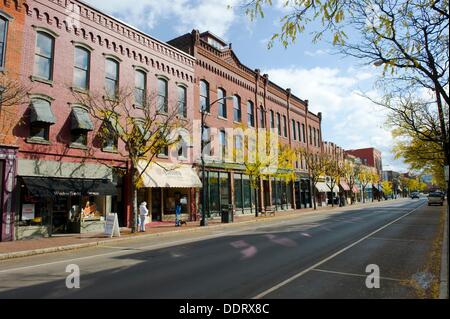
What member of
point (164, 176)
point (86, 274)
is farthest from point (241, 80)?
point (86, 274)

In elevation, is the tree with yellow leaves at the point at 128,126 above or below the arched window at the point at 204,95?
below

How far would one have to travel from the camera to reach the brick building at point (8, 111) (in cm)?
1514

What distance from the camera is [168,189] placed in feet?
79.8

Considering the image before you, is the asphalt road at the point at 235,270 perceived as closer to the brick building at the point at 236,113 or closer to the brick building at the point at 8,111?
the brick building at the point at 8,111

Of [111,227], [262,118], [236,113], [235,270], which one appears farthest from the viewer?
[262,118]

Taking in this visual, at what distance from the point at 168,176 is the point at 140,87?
621 centimetres

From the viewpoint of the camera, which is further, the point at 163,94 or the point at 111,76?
the point at 163,94

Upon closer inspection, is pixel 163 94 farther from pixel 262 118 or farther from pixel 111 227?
pixel 262 118

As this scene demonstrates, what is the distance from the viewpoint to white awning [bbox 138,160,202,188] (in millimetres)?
21361

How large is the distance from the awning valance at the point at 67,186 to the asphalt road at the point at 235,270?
427 centimetres

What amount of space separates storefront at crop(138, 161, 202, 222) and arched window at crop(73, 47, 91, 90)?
5810 mm

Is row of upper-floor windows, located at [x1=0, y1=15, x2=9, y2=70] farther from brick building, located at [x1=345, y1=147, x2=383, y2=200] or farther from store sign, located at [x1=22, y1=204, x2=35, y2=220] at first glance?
brick building, located at [x1=345, y1=147, x2=383, y2=200]

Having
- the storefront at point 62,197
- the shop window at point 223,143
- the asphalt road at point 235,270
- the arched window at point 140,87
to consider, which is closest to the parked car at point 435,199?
the shop window at point 223,143

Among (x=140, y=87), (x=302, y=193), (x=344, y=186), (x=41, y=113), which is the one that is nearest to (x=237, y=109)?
(x=140, y=87)
